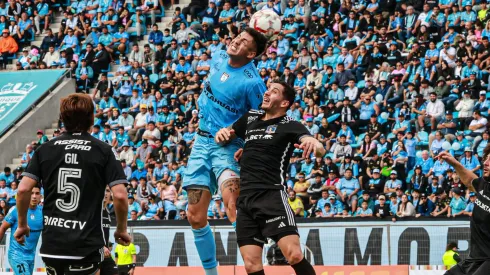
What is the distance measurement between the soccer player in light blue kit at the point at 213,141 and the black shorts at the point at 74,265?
8.34ft

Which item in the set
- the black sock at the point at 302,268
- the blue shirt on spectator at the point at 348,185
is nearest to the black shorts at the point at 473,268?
the black sock at the point at 302,268

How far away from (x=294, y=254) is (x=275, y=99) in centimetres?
165

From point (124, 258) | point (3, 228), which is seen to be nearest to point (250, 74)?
point (3, 228)

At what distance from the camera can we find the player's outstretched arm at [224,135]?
10188 millimetres

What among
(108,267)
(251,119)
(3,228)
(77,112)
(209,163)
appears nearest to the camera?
(77,112)

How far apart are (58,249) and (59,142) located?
2.89 ft

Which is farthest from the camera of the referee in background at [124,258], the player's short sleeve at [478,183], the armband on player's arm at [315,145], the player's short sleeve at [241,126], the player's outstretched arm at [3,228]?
the referee in background at [124,258]

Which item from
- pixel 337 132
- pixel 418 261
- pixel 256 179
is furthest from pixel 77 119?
pixel 337 132

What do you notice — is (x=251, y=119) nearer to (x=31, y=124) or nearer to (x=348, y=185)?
(x=348, y=185)

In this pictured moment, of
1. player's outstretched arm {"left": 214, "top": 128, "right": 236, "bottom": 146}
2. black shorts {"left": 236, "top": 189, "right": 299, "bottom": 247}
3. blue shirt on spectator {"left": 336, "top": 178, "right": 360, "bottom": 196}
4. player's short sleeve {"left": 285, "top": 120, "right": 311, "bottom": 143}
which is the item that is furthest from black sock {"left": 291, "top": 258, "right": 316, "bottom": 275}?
blue shirt on spectator {"left": 336, "top": 178, "right": 360, "bottom": 196}

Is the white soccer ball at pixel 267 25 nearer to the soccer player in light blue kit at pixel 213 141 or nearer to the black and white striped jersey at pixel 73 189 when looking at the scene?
the soccer player in light blue kit at pixel 213 141

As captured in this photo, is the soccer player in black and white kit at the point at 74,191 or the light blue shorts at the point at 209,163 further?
the light blue shorts at the point at 209,163

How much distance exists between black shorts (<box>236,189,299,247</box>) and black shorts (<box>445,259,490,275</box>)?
5.57 feet

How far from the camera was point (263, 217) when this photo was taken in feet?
31.4
